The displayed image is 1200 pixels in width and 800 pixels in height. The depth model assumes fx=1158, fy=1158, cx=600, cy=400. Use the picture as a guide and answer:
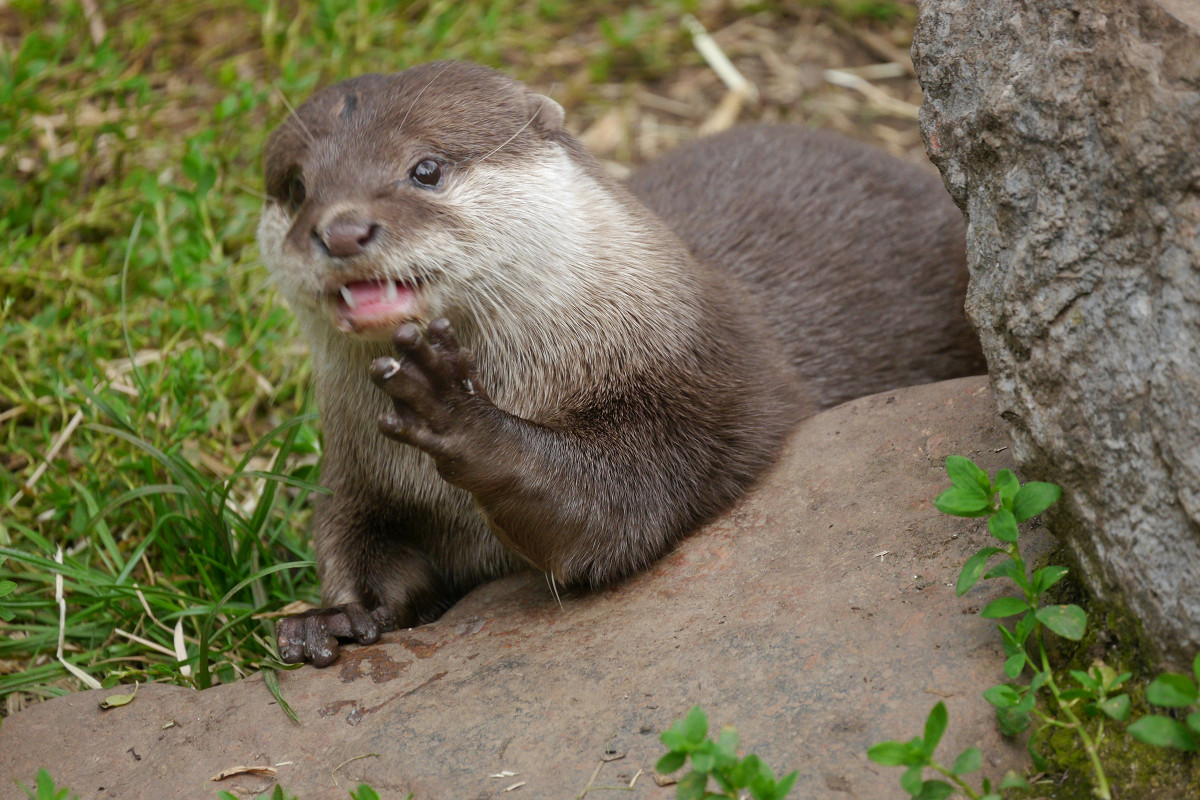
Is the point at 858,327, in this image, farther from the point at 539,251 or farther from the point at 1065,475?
the point at 1065,475

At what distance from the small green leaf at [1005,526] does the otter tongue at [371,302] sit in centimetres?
97

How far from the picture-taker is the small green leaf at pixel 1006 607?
Answer: 1505mm

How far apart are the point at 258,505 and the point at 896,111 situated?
9.89 ft

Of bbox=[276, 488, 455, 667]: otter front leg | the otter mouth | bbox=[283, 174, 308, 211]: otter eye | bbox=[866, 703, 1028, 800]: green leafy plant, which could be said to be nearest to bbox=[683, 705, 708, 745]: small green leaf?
bbox=[866, 703, 1028, 800]: green leafy plant

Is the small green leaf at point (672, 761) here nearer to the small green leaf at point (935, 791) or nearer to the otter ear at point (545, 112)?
the small green leaf at point (935, 791)

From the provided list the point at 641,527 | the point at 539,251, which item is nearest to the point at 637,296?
the point at 539,251

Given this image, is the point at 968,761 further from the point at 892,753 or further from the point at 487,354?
the point at 487,354

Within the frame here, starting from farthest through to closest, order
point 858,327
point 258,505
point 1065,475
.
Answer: point 858,327
point 258,505
point 1065,475

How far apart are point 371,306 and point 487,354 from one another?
0.31 m

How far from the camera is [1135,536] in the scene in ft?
4.63

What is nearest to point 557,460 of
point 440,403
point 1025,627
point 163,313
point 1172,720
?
point 440,403

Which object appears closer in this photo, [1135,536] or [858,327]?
[1135,536]

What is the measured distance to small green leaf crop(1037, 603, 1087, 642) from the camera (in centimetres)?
143

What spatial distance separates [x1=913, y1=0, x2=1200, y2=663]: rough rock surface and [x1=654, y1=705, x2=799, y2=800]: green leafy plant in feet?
1.66
